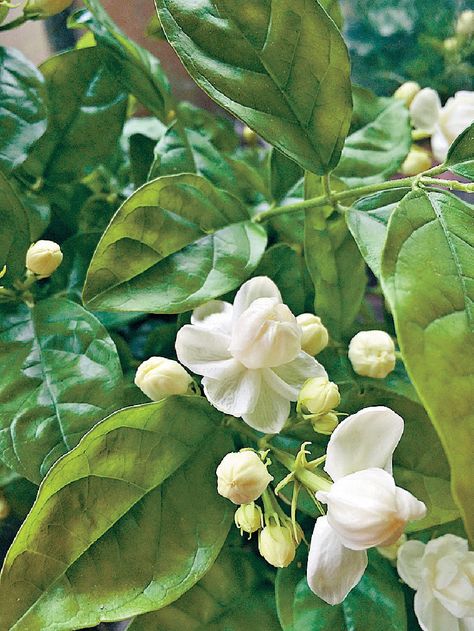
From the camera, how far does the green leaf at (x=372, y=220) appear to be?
0.44m

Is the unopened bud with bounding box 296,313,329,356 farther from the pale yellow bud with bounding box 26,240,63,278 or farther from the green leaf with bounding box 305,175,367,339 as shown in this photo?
the pale yellow bud with bounding box 26,240,63,278

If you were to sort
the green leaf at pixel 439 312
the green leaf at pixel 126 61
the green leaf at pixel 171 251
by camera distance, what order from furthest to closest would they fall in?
the green leaf at pixel 126 61 → the green leaf at pixel 171 251 → the green leaf at pixel 439 312

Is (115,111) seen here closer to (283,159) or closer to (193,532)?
(283,159)

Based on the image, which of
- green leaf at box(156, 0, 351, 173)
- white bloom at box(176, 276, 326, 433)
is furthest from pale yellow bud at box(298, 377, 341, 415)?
green leaf at box(156, 0, 351, 173)

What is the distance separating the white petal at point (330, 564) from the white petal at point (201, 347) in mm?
108

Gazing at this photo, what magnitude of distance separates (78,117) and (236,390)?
0.26m

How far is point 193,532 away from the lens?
0.44 meters

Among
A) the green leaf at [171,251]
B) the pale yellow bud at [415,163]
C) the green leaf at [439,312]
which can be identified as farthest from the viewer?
the pale yellow bud at [415,163]

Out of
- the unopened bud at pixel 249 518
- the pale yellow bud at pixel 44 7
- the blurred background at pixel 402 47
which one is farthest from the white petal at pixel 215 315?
the blurred background at pixel 402 47

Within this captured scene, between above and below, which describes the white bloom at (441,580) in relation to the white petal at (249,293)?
below

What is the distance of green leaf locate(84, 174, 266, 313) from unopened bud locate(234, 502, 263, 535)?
117 millimetres

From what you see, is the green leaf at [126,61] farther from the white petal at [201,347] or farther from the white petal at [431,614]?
the white petal at [431,614]

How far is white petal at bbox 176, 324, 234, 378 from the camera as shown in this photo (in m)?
0.44

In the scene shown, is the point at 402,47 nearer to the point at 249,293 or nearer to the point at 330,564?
the point at 249,293
